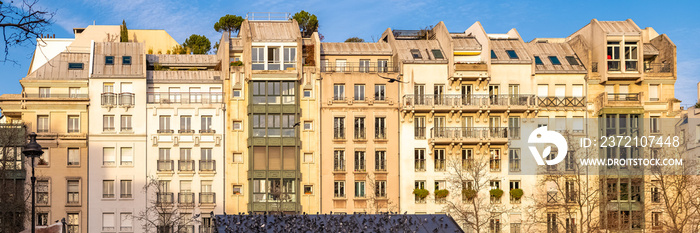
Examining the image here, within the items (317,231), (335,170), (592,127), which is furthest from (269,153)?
(317,231)

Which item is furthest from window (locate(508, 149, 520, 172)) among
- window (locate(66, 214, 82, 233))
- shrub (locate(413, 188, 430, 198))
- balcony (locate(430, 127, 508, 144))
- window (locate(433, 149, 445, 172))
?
window (locate(66, 214, 82, 233))

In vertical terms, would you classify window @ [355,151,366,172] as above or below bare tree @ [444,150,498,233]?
above

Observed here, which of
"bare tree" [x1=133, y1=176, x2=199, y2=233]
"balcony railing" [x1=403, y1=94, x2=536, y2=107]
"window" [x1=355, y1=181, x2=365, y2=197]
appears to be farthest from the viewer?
"balcony railing" [x1=403, y1=94, x2=536, y2=107]

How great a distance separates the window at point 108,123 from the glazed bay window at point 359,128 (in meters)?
19.8

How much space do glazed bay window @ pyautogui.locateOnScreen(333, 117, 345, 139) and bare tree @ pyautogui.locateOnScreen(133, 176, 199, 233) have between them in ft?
42.6

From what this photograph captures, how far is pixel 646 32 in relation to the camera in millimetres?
97188

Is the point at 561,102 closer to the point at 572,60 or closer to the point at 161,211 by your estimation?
the point at 572,60

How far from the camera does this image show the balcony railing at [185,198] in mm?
85812

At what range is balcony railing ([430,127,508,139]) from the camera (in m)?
88.0

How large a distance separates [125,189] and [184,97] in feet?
29.5

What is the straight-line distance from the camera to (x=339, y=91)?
292 ft

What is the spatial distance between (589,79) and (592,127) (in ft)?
13.4

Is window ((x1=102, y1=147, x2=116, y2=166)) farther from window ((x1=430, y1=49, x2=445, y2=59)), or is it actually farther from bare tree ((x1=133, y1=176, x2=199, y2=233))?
window ((x1=430, y1=49, x2=445, y2=59))

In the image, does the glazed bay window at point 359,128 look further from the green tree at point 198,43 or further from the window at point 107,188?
the green tree at point 198,43
